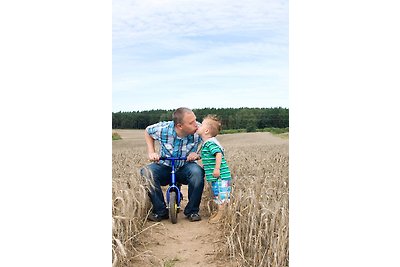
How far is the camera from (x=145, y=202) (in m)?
3.64

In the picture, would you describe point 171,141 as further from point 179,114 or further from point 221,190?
point 221,190

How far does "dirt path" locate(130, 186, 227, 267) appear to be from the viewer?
3.27m

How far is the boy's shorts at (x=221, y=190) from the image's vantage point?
12.1ft

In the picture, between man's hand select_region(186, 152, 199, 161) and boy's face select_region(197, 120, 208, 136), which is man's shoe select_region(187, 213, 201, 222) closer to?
man's hand select_region(186, 152, 199, 161)

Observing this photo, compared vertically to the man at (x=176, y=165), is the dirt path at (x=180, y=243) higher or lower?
lower

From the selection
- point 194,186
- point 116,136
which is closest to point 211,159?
point 194,186

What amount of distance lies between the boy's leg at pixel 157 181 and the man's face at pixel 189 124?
0.32 meters

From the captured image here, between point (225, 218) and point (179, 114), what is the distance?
643mm

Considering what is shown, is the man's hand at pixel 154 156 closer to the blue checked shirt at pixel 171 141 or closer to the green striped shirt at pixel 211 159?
the blue checked shirt at pixel 171 141

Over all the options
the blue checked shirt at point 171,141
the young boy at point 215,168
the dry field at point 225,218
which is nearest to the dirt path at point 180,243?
the dry field at point 225,218

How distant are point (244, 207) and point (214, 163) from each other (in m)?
0.34

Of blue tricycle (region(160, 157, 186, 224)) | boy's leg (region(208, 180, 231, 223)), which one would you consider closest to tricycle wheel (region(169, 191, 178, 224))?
blue tricycle (region(160, 157, 186, 224))
